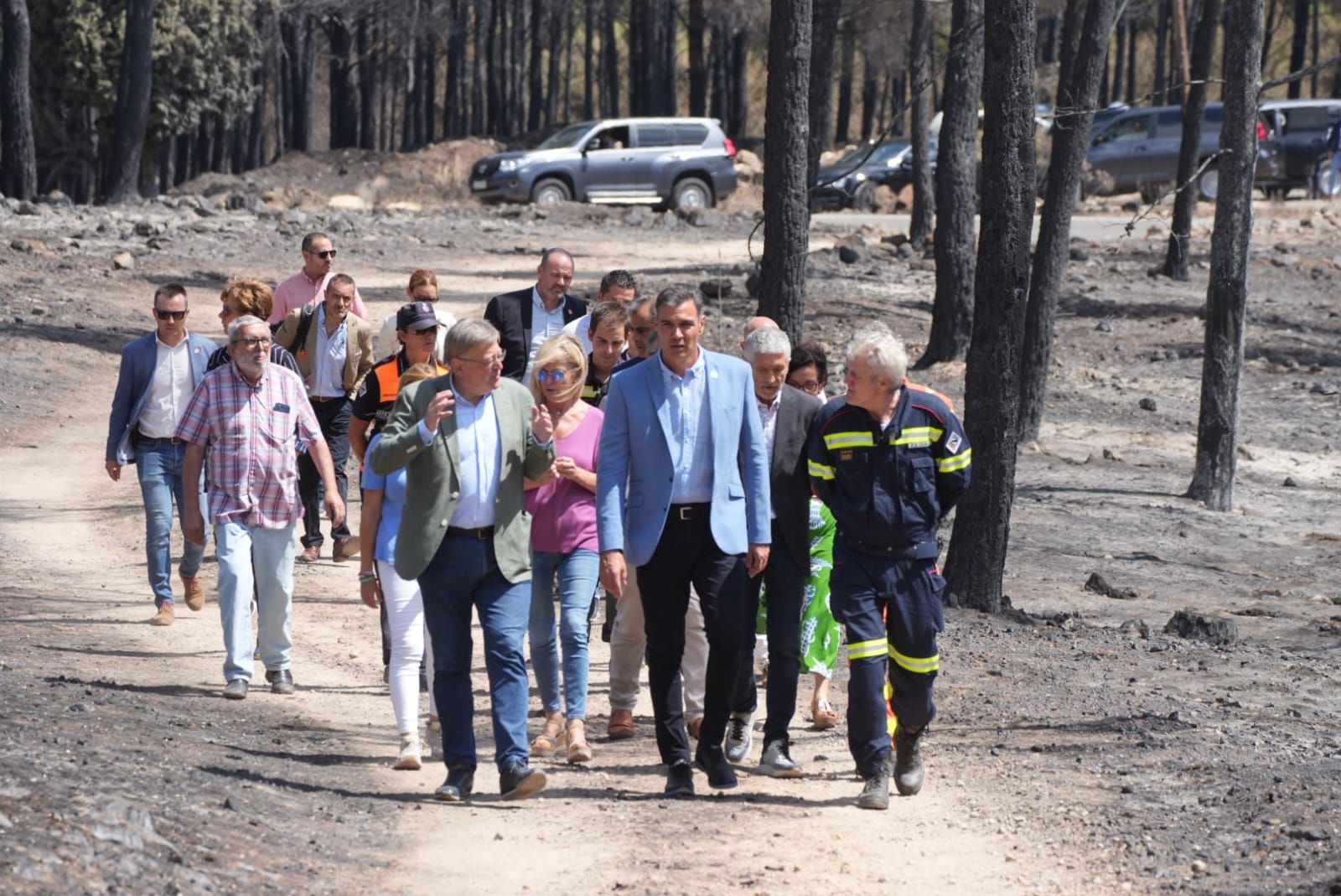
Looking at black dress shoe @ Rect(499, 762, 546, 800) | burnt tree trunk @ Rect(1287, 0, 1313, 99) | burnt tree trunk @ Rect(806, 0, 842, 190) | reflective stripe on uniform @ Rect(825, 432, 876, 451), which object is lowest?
black dress shoe @ Rect(499, 762, 546, 800)

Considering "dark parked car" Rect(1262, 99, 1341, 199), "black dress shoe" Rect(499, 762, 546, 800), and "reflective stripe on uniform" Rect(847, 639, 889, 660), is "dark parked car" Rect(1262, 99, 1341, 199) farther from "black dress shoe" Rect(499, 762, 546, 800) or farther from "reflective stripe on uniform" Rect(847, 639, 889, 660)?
"black dress shoe" Rect(499, 762, 546, 800)

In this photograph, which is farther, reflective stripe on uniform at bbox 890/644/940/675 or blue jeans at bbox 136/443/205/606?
blue jeans at bbox 136/443/205/606

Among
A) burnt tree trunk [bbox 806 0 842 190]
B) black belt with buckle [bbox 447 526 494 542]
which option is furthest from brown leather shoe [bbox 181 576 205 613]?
burnt tree trunk [bbox 806 0 842 190]

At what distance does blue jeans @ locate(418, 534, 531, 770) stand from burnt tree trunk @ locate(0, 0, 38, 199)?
1220 inches

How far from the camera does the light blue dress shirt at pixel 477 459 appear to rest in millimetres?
6371

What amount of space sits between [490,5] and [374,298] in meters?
42.4

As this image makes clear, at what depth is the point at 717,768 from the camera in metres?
6.77

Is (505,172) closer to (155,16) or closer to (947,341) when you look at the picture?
(155,16)

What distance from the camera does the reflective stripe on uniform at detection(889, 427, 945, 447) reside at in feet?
21.3

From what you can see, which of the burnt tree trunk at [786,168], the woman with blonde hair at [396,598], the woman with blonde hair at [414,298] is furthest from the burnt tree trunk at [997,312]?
the woman with blonde hair at [396,598]

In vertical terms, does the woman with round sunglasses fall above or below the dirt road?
above

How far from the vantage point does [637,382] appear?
6.63 metres

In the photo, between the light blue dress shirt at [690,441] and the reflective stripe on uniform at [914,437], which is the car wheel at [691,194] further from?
the reflective stripe on uniform at [914,437]

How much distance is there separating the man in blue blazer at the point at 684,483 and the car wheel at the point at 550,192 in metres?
32.2
